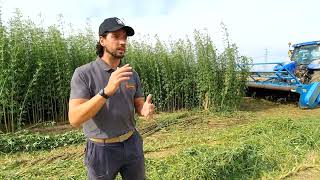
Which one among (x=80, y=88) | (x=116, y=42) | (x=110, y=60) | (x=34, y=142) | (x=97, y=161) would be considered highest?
(x=116, y=42)

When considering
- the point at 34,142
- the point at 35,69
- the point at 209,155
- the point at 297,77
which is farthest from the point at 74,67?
the point at 297,77

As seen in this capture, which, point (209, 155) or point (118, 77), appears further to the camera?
point (209, 155)

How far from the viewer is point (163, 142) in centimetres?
693

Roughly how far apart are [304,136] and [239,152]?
184 cm

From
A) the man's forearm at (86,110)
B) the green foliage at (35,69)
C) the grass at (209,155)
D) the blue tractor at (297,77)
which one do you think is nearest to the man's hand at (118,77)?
the man's forearm at (86,110)

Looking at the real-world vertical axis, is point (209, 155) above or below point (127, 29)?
below

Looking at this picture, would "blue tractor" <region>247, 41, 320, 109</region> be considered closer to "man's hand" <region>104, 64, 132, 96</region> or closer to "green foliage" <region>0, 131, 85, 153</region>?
"green foliage" <region>0, 131, 85, 153</region>

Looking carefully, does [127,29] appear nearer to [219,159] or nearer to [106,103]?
[106,103]

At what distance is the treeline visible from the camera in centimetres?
836

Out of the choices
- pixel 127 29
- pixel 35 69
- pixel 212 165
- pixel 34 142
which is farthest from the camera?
pixel 35 69

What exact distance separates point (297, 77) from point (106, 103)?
36.0ft

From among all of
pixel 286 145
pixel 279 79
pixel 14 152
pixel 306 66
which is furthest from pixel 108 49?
pixel 306 66

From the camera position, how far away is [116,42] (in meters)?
2.65

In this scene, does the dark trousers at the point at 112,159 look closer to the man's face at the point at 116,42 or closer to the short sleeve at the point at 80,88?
the short sleeve at the point at 80,88
